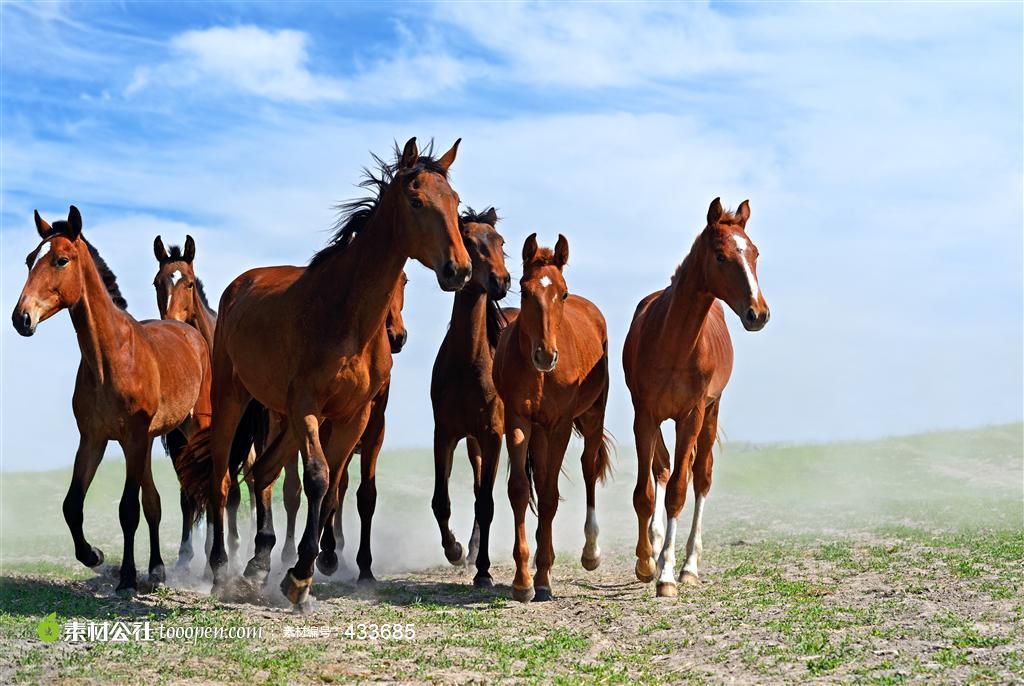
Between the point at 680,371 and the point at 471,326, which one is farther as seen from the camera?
the point at 471,326

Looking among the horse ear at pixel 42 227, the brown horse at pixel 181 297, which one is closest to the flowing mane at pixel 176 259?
the brown horse at pixel 181 297

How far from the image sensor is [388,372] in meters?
8.89

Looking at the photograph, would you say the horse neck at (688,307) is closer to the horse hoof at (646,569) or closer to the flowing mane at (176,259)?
the horse hoof at (646,569)

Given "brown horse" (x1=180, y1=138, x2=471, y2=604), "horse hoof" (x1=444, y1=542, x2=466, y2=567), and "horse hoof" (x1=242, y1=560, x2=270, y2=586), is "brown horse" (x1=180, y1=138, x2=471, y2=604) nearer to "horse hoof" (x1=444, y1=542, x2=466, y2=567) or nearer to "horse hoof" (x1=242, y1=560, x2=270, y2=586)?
"horse hoof" (x1=242, y1=560, x2=270, y2=586)

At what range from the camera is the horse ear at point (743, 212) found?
30.2ft

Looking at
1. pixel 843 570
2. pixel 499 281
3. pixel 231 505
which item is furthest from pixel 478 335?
pixel 843 570

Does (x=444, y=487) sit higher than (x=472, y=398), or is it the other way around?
(x=472, y=398)

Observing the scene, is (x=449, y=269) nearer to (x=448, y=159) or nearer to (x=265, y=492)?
(x=448, y=159)

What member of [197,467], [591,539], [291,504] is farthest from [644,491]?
[197,467]

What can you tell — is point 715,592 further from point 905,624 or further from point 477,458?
point 477,458

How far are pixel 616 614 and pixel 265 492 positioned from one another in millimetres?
3553

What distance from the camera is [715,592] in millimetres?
9172

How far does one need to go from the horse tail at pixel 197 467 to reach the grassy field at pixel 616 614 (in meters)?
0.91

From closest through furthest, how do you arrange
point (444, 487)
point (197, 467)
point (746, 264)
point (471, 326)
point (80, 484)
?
point (746, 264) → point (80, 484) → point (471, 326) → point (444, 487) → point (197, 467)
